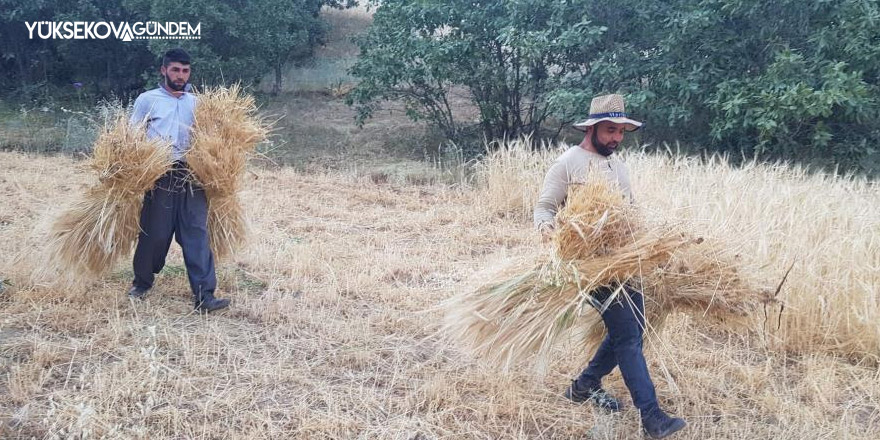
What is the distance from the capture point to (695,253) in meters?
2.87

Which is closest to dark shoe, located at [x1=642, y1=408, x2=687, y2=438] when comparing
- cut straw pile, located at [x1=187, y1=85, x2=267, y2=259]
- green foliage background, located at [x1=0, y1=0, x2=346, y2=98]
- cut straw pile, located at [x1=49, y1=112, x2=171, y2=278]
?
cut straw pile, located at [x1=187, y1=85, x2=267, y2=259]

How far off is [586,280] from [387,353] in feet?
4.74

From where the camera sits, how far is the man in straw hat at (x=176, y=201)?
4.20m

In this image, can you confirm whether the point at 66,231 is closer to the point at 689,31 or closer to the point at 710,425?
the point at 710,425

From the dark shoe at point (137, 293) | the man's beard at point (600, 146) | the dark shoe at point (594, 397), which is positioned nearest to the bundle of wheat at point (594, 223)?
the man's beard at point (600, 146)

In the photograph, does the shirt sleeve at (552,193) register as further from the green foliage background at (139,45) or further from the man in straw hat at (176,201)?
the green foliage background at (139,45)

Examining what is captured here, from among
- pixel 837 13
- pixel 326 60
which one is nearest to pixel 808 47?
pixel 837 13

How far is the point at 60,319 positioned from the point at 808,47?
30.1ft

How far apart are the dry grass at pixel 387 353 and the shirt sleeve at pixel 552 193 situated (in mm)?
244

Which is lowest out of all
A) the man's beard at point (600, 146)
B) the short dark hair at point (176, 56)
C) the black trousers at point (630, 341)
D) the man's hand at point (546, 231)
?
the black trousers at point (630, 341)

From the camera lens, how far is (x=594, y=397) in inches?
130

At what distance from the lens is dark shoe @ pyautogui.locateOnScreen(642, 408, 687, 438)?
2.84 meters

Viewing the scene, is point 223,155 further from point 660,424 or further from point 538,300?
point 660,424

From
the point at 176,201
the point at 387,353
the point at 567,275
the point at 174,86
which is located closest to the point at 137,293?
the point at 176,201
